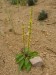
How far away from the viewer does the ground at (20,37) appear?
128 inches

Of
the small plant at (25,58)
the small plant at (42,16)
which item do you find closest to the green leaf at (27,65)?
the small plant at (25,58)

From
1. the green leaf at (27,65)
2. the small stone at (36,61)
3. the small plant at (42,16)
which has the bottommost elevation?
the green leaf at (27,65)

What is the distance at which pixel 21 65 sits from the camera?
10.6 feet

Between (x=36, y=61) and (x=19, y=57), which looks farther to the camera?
(x=19, y=57)

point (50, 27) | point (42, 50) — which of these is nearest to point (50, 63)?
point (42, 50)

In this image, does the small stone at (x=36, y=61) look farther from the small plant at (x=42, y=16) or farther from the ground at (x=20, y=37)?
the small plant at (x=42, y=16)

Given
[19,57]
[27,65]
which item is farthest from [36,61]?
[19,57]

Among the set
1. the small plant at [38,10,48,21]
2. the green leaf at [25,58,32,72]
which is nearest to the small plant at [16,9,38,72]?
the green leaf at [25,58,32,72]

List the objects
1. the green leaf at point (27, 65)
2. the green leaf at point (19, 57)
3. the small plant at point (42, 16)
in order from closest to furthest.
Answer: the green leaf at point (27, 65) < the green leaf at point (19, 57) < the small plant at point (42, 16)

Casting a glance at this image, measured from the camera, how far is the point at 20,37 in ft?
12.6

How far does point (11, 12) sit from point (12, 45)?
129 cm

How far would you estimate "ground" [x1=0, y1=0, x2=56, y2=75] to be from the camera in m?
3.26

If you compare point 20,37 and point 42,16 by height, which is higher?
point 42,16

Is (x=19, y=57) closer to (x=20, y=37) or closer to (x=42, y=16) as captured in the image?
(x=20, y=37)
